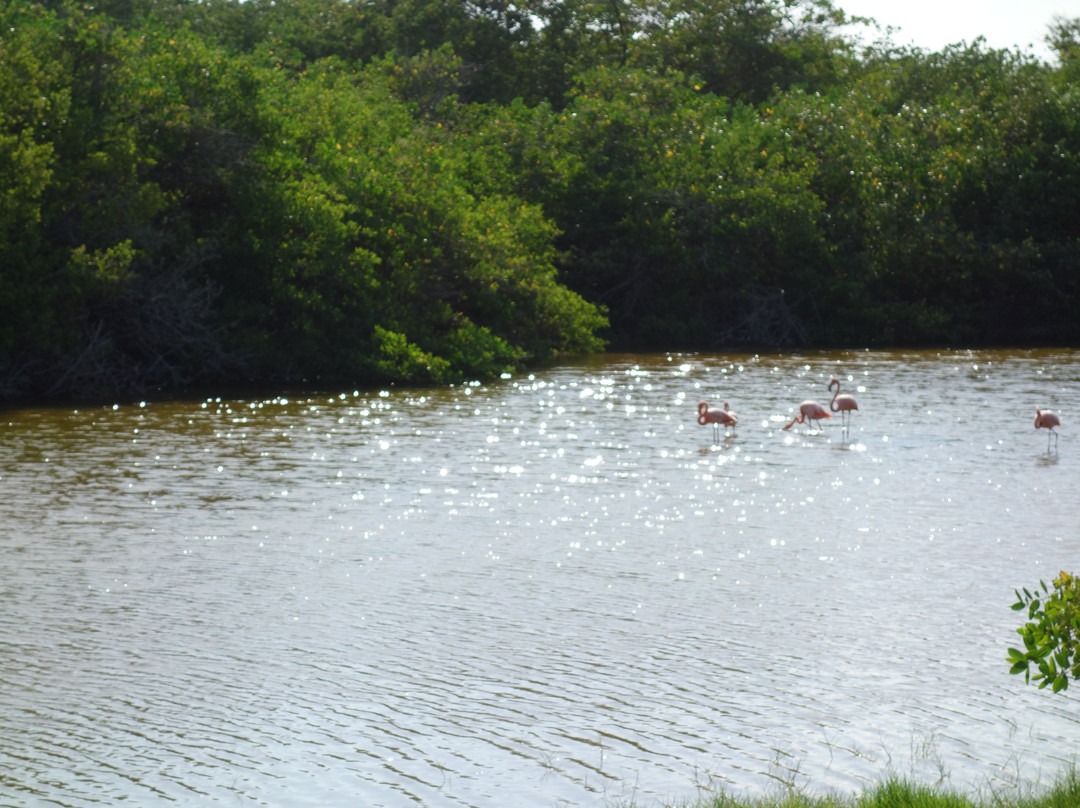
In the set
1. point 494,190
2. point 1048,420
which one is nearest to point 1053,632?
point 1048,420

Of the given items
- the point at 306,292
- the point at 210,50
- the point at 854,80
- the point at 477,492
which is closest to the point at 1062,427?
the point at 477,492

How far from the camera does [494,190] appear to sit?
3491 centimetres

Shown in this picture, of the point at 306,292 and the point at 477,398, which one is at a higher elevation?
the point at 306,292

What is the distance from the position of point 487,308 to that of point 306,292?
455 centimetres

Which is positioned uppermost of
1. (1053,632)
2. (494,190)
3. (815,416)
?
(494,190)

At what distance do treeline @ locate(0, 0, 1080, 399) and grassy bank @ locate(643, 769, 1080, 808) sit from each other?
58.2ft

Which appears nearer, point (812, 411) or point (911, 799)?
point (911, 799)

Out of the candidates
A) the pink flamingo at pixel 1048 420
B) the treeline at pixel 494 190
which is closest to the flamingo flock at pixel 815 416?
the pink flamingo at pixel 1048 420

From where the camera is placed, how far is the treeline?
23.5 meters

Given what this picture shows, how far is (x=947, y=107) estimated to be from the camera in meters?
40.1

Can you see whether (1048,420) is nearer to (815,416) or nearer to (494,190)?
(815,416)

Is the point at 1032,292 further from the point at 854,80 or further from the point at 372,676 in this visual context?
the point at 372,676

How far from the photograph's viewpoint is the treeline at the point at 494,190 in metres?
23.5

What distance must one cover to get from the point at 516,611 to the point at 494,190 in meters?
25.7
